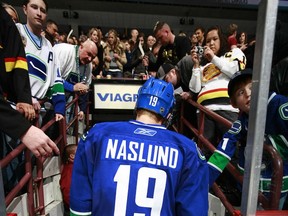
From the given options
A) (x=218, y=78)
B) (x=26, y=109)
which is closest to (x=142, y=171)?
(x=26, y=109)

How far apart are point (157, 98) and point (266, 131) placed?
661mm

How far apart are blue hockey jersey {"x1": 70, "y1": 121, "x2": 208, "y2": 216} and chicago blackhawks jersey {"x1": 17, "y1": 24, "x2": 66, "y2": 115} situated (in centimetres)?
142

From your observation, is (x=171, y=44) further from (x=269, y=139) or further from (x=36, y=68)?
(x=269, y=139)

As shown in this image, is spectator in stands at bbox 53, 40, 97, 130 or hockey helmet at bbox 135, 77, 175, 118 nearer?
hockey helmet at bbox 135, 77, 175, 118

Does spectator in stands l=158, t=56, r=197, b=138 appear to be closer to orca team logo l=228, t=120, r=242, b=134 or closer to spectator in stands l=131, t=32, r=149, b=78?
orca team logo l=228, t=120, r=242, b=134

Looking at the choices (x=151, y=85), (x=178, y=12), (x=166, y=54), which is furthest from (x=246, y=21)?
(x=151, y=85)

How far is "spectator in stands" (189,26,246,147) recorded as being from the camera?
2.37m

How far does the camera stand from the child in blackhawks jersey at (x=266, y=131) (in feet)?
4.45

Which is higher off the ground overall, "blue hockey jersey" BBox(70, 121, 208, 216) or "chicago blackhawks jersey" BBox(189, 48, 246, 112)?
"chicago blackhawks jersey" BBox(189, 48, 246, 112)

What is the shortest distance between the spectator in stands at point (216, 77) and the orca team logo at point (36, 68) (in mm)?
1530

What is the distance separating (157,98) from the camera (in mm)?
1278

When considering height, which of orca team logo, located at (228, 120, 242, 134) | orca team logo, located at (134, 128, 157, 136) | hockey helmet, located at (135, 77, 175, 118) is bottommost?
orca team logo, located at (228, 120, 242, 134)

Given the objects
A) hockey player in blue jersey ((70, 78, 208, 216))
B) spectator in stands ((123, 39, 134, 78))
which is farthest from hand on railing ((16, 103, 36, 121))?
spectator in stands ((123, 39, 134, 78))

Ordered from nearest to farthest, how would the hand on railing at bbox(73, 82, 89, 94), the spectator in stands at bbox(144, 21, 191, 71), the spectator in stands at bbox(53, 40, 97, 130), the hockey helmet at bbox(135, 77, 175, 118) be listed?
the hockey helmet at bbox(135, 77, 175, 118), the spectator in stands at bbox(53, 40, 97, 130), the spectator in stands at bbox(144, 21, 191, 71), the hand on railing at bbox(73, 82, 89, 94)
